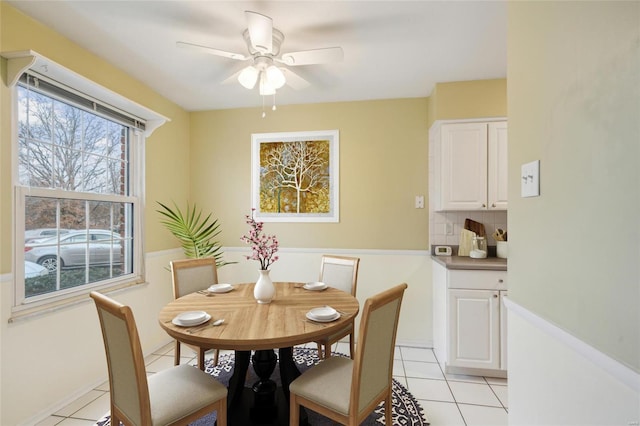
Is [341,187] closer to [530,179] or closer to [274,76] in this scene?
[274,76]

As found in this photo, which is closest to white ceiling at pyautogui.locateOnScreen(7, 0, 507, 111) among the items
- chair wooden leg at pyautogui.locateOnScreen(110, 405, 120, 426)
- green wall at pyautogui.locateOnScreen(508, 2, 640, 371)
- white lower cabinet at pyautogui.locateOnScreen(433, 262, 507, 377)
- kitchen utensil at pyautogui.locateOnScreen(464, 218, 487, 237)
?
green wall at pyautogui.locateOnScreen(508, 2, 640, 371)

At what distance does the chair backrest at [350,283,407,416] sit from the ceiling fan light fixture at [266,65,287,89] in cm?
150

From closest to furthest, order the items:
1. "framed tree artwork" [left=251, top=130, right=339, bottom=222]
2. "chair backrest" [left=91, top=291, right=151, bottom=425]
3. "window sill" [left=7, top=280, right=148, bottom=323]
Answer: "chair backrest" [left=91, top=291, right=151, bottom=425], "window sill" [left=7, top=280, right=148, bottom=323], "framed tree artwork" [left=251, top=130, right=339, bottom=222]

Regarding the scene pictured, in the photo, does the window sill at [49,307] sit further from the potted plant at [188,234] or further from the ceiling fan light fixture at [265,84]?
the ceiling fan light fixture at [265,84]

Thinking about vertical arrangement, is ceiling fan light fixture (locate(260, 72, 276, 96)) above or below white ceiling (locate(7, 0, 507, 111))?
below

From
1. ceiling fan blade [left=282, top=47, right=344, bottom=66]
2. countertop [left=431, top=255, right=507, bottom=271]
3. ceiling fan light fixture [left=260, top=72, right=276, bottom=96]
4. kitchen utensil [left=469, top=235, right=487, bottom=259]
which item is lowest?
countertop [left=431, top=255, right=507, bottom=271]

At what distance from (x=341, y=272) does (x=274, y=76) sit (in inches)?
63.7

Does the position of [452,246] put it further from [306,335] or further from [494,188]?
[306,335]

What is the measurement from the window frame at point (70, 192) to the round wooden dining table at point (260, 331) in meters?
0.89

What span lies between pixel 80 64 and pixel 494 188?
11.5 ft

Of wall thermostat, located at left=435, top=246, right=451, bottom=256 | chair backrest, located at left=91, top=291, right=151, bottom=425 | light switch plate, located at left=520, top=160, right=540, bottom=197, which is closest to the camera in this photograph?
light switch plate, located at left=520, top=160, right=540, bottom=197

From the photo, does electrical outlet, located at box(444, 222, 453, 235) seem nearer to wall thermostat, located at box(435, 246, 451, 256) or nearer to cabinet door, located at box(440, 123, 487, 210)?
wall thermostat, located at box(435, 246, 451, 256)

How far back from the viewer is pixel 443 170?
2887 mm

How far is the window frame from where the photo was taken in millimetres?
1836
